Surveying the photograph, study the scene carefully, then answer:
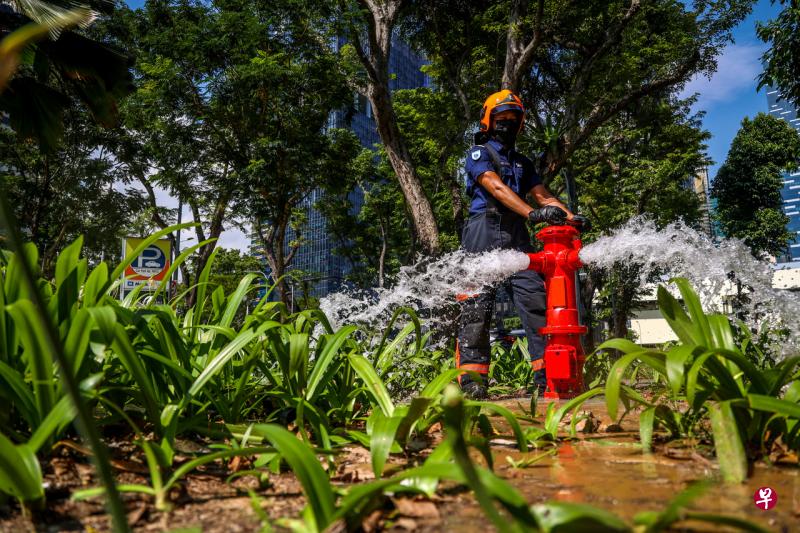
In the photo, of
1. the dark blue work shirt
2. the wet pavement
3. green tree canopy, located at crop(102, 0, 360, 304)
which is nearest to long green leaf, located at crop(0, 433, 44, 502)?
the wet pavement

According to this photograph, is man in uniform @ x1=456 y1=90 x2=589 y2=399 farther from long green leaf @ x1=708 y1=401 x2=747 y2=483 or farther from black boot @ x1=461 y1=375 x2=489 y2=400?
long green leaf @ x1=708 y1=401 x2=747 y2=483

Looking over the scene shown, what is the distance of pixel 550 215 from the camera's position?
334 centimetres

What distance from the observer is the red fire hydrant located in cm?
331

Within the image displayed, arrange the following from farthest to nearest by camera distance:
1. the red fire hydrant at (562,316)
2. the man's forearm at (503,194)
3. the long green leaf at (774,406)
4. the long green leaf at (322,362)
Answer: the man's forearm at (503,194) → the red fire hydrant at (562,316) → the long green leaf at (322,362) → the long green leaf at (774,406)

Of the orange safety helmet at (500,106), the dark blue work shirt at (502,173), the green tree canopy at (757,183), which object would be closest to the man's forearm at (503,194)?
the dark blue work shirt at (502,173)

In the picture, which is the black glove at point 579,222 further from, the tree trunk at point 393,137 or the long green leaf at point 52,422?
the tree trunk at point 393,137

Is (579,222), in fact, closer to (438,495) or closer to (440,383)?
(440,383)

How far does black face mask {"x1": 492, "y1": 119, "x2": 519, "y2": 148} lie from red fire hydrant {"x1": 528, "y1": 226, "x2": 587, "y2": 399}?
3.32ft

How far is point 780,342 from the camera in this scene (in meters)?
2.76

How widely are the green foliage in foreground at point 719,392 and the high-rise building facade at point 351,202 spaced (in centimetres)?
872

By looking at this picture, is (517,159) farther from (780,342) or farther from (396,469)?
(396,469)

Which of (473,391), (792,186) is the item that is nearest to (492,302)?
(473,391)

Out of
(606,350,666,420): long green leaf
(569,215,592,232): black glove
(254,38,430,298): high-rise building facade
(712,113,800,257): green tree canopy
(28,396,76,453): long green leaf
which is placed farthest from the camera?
(712,113,800,257): green tree canopy

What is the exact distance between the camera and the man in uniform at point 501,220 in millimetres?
3684
